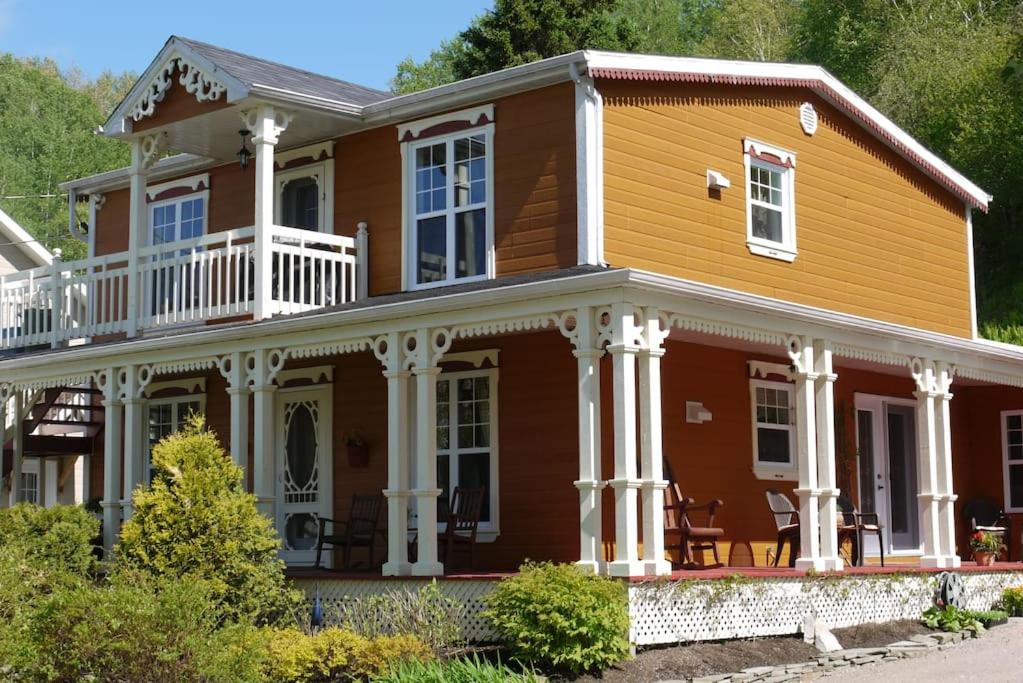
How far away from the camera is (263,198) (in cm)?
1669

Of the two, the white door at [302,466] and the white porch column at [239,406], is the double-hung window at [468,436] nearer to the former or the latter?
the white door at [302,466]

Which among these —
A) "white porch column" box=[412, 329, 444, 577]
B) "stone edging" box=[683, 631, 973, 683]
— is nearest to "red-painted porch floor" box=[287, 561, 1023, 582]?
"white porch column" box=[412, 329, 444, 577]

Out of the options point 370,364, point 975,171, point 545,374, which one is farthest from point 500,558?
point 975,171

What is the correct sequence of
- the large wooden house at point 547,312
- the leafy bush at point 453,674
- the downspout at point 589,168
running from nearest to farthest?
the leafy bush at point 453,674 < the large wooden house at point 547,312 < the downspout at point 589,168

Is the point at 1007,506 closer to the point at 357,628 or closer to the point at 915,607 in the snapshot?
the point at 915,607

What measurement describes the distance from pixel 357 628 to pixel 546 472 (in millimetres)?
2813

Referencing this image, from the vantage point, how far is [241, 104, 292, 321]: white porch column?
54.2 ft

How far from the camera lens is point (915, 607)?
16.1 m

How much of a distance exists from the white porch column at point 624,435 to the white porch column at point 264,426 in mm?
4678

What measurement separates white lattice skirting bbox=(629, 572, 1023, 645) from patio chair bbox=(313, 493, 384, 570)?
433 centimetres

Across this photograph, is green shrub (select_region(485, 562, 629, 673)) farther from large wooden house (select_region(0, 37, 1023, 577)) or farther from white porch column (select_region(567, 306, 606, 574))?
large wooden house (select_region(0, 37, 1023, 577))

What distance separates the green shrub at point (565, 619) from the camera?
1218cm

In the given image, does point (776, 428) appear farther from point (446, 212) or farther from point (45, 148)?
point (45, 148)

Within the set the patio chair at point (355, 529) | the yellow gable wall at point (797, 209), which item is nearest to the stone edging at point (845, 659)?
the yellow gable wall at point (797, 209)
